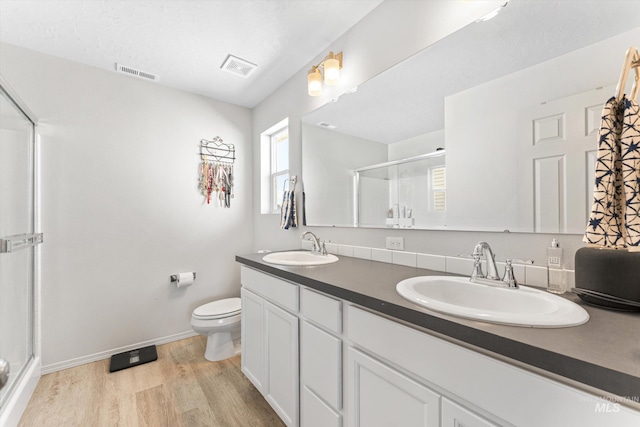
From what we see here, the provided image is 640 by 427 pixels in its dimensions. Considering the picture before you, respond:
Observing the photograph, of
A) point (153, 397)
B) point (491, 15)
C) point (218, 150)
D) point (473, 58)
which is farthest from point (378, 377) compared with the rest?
point (218, 150)

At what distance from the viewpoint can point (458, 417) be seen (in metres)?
0.69

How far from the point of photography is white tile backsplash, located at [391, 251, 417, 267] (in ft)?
4.77

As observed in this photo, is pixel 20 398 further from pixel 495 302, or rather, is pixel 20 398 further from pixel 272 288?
pixel 495 302

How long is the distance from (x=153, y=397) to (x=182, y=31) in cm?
244

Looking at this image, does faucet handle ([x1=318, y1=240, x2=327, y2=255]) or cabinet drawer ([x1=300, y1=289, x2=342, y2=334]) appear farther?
faucet handle ([x1=318, y1=240, x2=327, y2=255])

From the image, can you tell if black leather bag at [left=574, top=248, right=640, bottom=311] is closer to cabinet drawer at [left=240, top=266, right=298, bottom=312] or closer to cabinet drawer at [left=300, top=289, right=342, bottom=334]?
cabinet drawer at [left=300, top=289, right=342, bottom=334]

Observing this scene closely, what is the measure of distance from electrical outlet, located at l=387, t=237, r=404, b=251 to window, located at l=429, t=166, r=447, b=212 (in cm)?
27

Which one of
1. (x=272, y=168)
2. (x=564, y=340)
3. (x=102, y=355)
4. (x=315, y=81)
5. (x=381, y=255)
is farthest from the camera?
(x=272, y=168)

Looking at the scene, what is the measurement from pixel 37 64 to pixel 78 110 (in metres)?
0.36

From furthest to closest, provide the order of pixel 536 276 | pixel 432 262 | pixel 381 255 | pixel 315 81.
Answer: pixel 315 81
pixel 381 255
pixel 432 262
pixel 536 276

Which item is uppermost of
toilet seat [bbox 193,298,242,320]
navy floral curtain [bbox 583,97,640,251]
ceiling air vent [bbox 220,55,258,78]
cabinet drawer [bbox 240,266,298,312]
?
ceiling air vent [bbox 220,55,258,78]

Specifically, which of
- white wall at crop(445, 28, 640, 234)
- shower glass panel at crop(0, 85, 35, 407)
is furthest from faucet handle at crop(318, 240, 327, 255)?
shower glass panel at crop(0, 85, 35, 407)

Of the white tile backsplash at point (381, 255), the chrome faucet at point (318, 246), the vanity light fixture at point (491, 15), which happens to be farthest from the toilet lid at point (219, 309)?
the vanity light fixture at point (491, 15)

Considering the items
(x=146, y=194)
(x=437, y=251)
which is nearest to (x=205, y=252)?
(x=146, y=194)
